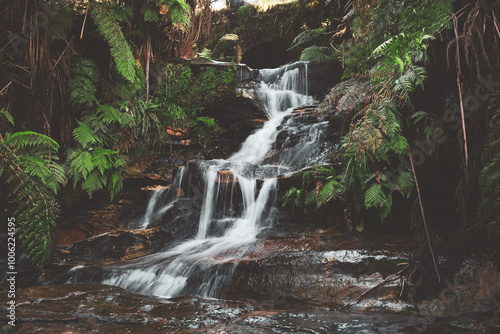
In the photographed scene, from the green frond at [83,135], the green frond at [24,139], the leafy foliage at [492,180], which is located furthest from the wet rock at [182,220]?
the leafy foliage at [492,180]

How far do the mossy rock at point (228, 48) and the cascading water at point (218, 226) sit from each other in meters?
6.64

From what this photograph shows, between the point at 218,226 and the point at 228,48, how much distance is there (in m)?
11.3

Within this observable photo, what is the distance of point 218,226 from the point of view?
17.5 ft

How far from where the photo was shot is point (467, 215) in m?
2.84

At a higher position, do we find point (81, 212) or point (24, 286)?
point (81, 212)

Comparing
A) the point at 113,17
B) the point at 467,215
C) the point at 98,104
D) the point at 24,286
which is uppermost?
the point at 113,17

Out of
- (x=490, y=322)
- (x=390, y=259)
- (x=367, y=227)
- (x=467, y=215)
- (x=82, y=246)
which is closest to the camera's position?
(x=490, y=322)

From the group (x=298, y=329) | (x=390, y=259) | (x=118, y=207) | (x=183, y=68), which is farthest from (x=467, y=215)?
(x=183, y=68)

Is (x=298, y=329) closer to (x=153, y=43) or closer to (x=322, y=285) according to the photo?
(x=322, y=285)

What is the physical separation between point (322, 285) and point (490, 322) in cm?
130

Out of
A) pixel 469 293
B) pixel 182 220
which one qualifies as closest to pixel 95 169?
pixel 182 220

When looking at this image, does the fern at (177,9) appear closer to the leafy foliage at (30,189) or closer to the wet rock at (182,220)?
the leafy foliage at (30,189)

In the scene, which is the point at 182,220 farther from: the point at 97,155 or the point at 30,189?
the point at 30,189

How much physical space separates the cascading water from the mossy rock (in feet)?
21.8
